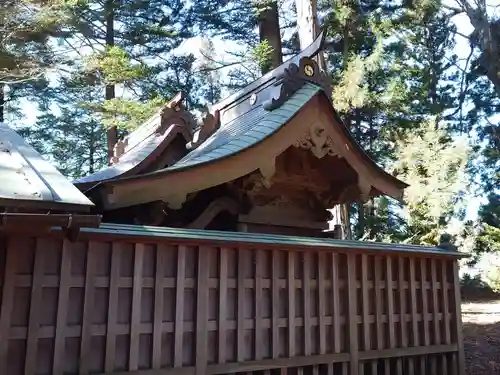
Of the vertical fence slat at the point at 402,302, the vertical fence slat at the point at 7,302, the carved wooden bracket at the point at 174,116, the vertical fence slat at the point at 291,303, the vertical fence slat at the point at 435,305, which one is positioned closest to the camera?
the vertical fence slat at the point at 7,302

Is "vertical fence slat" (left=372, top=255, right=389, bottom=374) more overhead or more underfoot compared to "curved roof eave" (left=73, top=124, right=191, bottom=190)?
more underfoot

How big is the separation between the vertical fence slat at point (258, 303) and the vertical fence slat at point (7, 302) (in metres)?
1.83

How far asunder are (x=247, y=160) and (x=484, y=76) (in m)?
19.7

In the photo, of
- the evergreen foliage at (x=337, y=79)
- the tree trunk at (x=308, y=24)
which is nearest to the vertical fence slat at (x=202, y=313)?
the tree trunk at (x=308, y=24)

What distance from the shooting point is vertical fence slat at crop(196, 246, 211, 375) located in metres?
3.41

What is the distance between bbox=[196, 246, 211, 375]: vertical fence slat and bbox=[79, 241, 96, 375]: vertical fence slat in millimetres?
801

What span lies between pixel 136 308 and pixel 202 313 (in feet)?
1.74

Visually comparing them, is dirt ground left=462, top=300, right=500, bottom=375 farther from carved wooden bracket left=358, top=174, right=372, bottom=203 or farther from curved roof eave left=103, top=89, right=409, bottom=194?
curved roof eave left=103, top=89, right=409, bottom=194

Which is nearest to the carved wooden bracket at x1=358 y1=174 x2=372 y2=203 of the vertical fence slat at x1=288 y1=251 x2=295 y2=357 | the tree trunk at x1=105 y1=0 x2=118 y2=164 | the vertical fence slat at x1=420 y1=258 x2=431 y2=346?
the vertical fence slat at x1=420 y1=258 x2=431 y2=346

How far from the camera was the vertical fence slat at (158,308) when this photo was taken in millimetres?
3225

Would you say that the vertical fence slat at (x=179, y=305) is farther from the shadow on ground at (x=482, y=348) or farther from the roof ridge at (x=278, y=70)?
the shadow on ground at (x=482, y=348)

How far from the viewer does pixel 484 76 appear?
66.6ft

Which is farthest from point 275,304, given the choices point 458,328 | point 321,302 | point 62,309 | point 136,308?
point 458,328

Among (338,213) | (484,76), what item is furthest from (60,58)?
(484,76)
